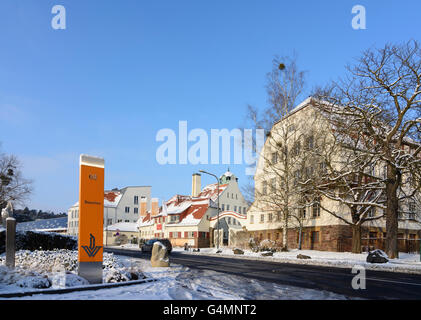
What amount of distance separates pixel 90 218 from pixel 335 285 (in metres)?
7.71

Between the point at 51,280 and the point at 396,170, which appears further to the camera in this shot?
the point at 396,170

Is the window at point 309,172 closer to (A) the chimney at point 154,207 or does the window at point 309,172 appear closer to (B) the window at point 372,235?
(B) the window at point 372,235

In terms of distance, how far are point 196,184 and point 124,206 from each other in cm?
2148

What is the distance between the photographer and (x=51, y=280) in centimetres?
1047

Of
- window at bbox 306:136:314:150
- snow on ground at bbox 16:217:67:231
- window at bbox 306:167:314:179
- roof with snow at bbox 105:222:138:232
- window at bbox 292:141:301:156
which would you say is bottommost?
snow on ground at bbox 16:217:67:231

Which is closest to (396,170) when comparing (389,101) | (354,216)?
(389,101)

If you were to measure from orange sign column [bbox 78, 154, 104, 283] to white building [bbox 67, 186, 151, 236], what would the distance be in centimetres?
7964

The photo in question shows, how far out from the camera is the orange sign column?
11094 millimetres

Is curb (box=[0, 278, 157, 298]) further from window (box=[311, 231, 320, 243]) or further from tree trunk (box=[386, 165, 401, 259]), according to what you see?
window (box=[311, 231, 320, 243])

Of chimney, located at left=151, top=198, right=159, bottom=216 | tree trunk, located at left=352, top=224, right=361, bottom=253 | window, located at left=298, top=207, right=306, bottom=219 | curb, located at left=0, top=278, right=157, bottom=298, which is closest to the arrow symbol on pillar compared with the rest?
curb, located at left=0, top=278, right=157, bottom=298

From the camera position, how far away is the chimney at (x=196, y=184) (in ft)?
260

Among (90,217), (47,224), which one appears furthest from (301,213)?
(47,224)

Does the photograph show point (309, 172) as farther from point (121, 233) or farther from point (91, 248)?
point (121, 233)
